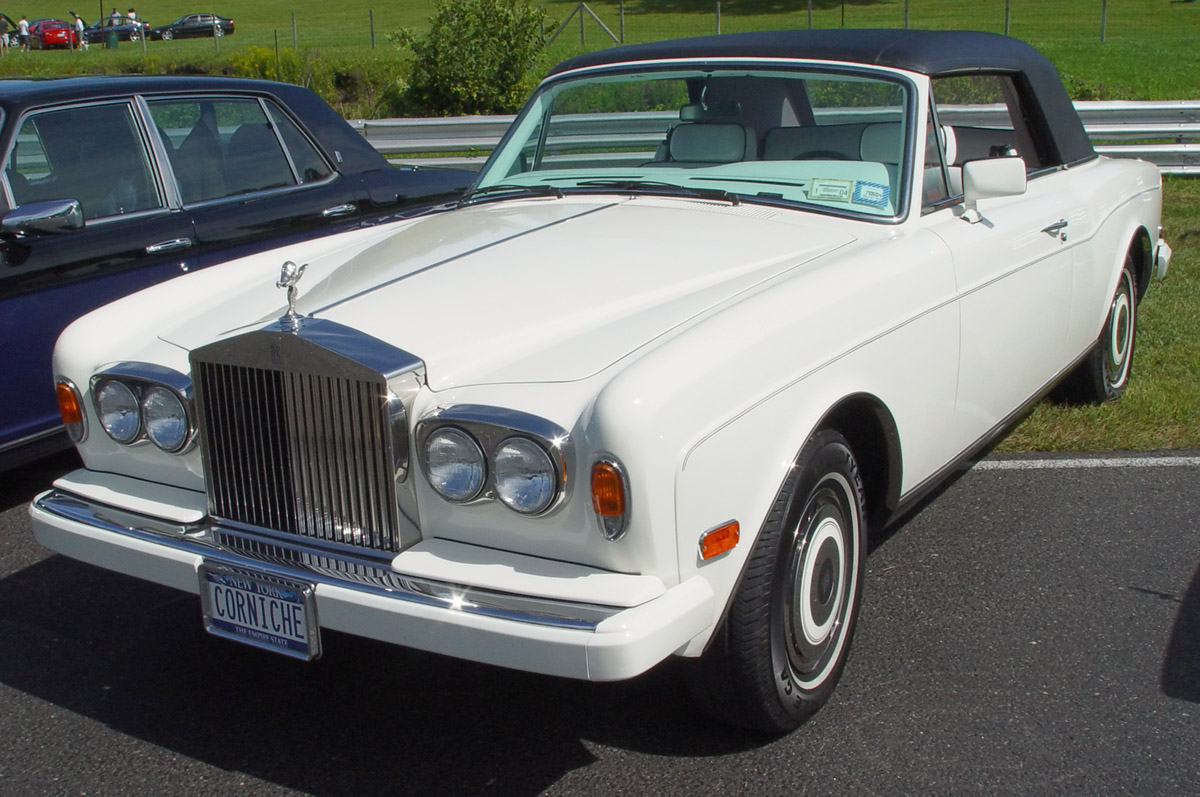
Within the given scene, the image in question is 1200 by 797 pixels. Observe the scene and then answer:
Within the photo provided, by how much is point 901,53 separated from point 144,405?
2617 mm

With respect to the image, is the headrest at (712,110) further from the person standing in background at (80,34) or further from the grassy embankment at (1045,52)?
the person standing in background at (80,34)

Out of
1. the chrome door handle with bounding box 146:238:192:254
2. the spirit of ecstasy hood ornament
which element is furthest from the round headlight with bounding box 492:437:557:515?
the chrome door handle with bounding box 146:238:192:254

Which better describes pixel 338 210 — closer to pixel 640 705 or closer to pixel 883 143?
pixel 883 143

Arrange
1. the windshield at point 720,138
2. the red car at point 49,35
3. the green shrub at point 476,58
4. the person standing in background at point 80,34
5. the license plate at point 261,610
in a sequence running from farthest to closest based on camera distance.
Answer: the red car at point 49,35
the person standing in background at point 80,34
the green shrub at point 476,58
the windshield at point 720,138
the license plate at point 261,610

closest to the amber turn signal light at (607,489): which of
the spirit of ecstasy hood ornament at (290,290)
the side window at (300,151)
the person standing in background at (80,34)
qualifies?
the spirit of ecstasy hood ornament at (290,290)

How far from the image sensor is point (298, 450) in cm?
279

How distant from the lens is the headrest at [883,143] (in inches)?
149

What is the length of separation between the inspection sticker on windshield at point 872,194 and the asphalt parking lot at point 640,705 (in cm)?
120

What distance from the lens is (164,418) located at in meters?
3.03

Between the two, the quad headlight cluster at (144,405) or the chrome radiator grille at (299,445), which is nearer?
the chrome radiator grille at (299,445)

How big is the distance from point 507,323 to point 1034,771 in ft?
5.39

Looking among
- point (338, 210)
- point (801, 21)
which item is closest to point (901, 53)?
point (338, 210)

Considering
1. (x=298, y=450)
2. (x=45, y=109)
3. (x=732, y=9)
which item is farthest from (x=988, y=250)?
(x=732, y=9)

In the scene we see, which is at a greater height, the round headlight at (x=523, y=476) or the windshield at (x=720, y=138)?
the windshield at (x=720, y=138)
